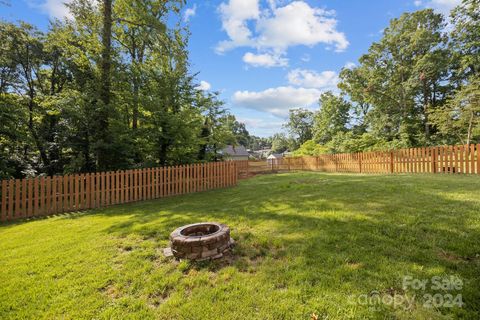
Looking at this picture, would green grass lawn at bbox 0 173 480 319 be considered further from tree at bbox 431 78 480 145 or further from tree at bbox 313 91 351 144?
tree at bbox 313 91 351 144

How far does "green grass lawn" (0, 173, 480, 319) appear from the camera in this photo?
80.2 inches

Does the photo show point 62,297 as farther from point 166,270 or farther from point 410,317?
point 410,317

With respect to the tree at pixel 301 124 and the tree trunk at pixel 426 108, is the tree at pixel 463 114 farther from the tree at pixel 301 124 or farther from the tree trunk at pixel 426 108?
the tree at pixel 301 124

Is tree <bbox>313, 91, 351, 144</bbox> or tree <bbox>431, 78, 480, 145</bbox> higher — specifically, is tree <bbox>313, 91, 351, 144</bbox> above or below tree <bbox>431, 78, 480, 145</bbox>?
above

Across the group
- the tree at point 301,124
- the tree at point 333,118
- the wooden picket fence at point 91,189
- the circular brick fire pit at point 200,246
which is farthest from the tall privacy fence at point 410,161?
the tree at point 301,124

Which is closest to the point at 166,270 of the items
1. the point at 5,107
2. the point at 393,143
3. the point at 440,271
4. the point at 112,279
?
the point at 112,279

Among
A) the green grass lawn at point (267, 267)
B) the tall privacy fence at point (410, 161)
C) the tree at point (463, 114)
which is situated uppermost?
the tree at point (463, 114)

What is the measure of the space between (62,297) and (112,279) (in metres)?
0.46

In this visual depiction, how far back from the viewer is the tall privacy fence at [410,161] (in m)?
8.86

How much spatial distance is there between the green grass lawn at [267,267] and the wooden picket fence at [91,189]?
2133mm

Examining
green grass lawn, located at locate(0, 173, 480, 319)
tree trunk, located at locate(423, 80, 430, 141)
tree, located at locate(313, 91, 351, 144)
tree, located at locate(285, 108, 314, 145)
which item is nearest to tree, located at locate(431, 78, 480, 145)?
tree trunk, located at locate(423, 80, 430, 141)

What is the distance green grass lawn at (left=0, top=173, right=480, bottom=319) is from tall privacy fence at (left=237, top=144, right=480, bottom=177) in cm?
589

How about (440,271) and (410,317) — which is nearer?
(410,317)

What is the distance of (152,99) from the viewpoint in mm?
10070
